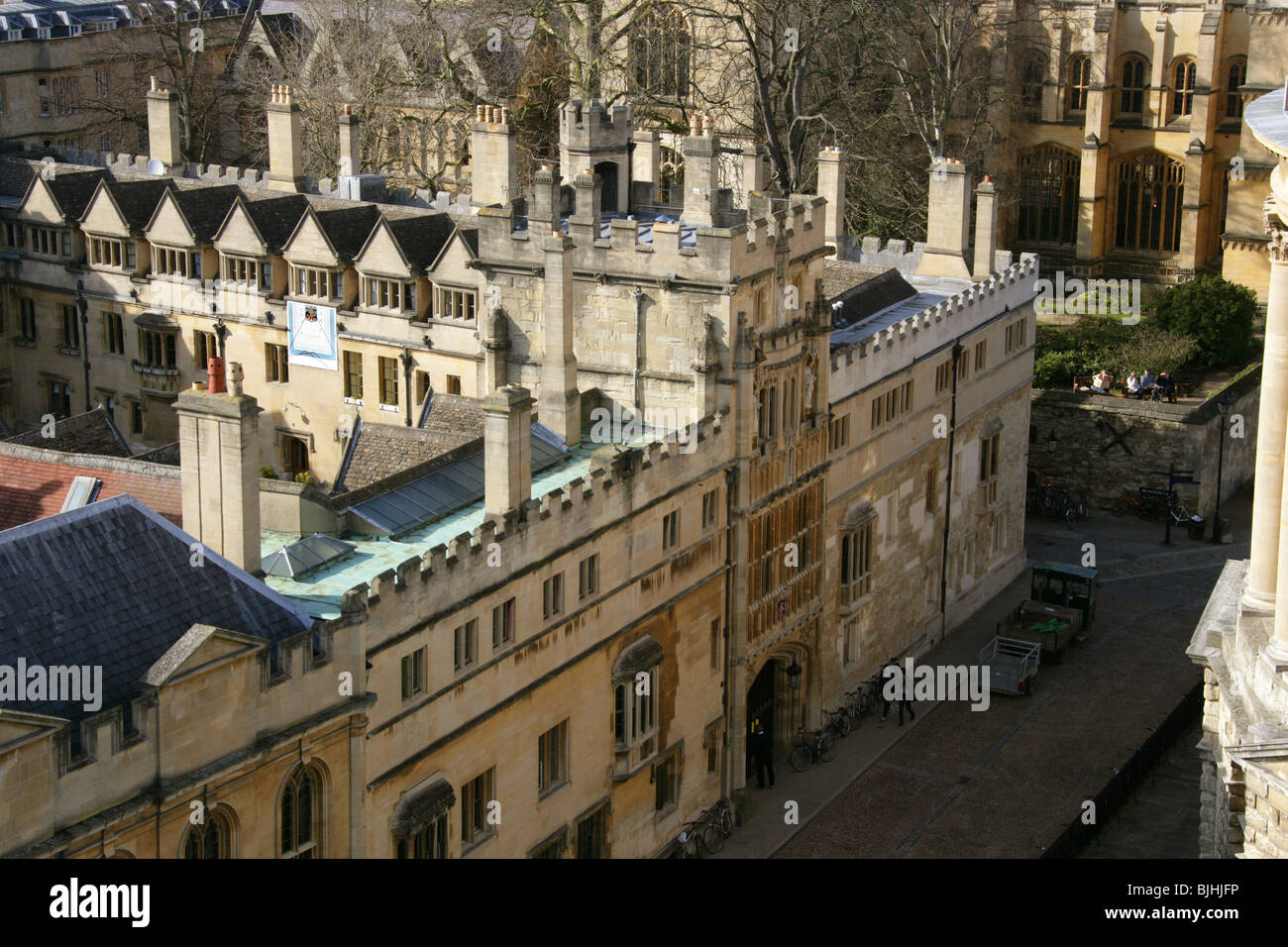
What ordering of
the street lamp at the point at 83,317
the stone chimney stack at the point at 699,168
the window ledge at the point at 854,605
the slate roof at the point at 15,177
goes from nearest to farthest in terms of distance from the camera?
the stone chimney stack at the point at 699,168
the window ledge at the point at 854,605
the street lamp at the point at 83,317
the slate roof at the point at 15,177

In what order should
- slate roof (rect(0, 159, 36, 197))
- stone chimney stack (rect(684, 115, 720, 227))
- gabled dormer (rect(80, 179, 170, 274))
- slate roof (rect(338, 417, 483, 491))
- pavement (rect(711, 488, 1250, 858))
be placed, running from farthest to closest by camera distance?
1. slate roof (rect(0, 159, 36, 197))
2. gabled dormer (rect(80, 179, 170, 274))
3. stone chimney stack (rect(684, 115, 720, 227))
4. pavement (rect(711, 488, 1250, 858))
5. slate roof (rect(338, 417, 483, 491))

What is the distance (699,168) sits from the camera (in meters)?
45.3

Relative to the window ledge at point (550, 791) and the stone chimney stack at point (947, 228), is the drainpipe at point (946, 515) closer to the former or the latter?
the stone chimney stack at point (947, 228)

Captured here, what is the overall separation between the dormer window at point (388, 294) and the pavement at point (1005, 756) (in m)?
15.0

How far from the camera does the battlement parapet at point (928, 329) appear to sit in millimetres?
48547

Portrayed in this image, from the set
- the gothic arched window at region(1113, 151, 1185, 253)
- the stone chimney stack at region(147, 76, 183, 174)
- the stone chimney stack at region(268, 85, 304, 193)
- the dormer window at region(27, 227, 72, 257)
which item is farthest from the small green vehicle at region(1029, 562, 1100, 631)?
the gothic arched window at region(1113, 151, 1185, 253)

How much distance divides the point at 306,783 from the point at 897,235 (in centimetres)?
4893

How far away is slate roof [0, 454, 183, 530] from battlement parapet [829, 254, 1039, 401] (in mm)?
15878

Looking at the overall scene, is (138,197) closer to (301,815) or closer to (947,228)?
(947,228)

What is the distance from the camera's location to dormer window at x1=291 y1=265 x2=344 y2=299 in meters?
54.3

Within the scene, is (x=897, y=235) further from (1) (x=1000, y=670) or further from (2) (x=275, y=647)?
(2) (x=275, y=647)

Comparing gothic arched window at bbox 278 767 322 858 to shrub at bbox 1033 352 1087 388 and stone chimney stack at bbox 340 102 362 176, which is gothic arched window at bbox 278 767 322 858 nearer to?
stone chimney stack at bbox 340 102 362 176

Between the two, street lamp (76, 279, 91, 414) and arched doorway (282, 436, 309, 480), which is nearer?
arched doorway (282, 436, 309, 480)

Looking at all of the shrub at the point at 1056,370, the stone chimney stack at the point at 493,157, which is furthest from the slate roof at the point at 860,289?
the shrub at the point at 1056,370
